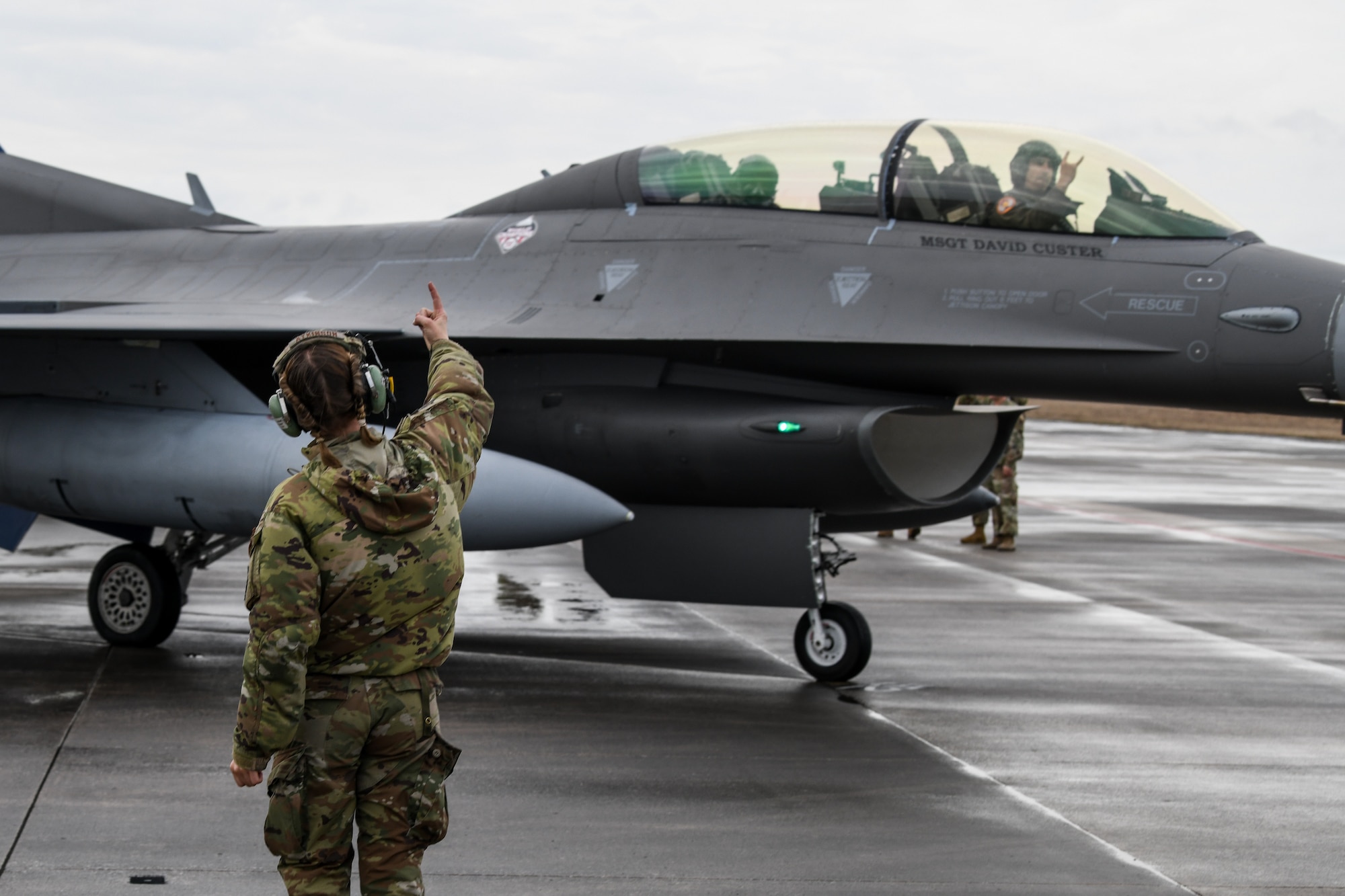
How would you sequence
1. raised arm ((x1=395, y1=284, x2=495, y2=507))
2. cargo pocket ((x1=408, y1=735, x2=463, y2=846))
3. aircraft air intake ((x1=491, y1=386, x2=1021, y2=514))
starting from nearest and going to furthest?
1. cargo pocket ((x1=408, y1=735, x2=463, y2=846))
2. raised arm ((x1=395, y1=284, x2=495, y2=507))
3. aircraft air intake ((x1=491, y1=386, x2=1021, y2=514))

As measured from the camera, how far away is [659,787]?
19.2 ft

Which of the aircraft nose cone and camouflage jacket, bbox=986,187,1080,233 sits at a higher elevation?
camouflage jacket, bbox=986,187,1080,233

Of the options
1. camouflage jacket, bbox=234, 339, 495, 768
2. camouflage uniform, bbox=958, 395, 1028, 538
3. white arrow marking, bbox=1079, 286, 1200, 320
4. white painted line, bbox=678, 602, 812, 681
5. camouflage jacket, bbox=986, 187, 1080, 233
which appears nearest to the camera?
camouflage jacket, bbox=234, 339, 495, 768

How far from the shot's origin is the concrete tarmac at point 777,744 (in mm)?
4883

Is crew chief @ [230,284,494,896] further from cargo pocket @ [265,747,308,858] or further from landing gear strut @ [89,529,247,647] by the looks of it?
landing gear strut @ [89,529,247,647]

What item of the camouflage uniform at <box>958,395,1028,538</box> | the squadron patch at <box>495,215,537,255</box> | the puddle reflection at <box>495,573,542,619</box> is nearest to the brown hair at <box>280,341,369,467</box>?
the squadron patch at <box>495,215,537,255</box>

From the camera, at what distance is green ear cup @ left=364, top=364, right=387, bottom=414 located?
3279mm

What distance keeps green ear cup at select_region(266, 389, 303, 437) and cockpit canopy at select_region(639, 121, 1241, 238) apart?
15.9 ft

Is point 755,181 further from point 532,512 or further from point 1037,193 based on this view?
point 532,512

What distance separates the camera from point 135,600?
873cm

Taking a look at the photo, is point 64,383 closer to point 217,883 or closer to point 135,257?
point 135,257

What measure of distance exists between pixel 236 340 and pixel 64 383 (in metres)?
1.05

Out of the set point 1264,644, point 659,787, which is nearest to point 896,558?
point 1264,644

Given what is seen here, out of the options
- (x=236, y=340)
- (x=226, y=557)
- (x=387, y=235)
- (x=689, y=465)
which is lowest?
(x=226, y=557)
